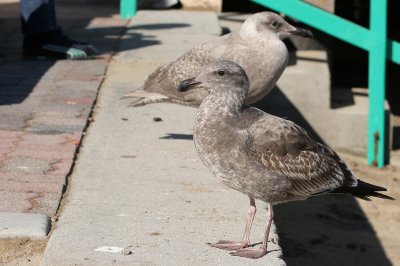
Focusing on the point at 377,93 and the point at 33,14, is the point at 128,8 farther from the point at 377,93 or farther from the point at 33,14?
the point at 377,93

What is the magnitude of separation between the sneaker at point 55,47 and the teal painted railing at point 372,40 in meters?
1.96

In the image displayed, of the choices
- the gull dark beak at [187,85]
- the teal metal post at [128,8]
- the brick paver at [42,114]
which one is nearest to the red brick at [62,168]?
the brick paver at [42,114]

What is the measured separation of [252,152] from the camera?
488 centimetres

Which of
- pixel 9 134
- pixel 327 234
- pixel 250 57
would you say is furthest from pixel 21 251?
pixel 327 234

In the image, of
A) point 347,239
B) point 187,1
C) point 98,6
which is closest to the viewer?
point 347,239

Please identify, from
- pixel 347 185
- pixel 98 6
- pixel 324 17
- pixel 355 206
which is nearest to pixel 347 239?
pixel 355 206

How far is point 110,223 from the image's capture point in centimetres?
534

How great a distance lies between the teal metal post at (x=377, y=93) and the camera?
11.1 meters

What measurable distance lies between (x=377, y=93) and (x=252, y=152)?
21.3 feet

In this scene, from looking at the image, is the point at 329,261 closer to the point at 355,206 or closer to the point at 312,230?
the point at 312,230

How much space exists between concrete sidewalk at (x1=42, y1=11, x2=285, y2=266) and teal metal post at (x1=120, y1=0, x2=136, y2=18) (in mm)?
5206

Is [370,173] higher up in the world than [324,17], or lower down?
lower down

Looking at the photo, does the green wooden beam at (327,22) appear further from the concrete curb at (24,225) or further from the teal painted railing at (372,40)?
the concrete curb at (24,225)

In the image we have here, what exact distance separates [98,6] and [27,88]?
6862 mm
